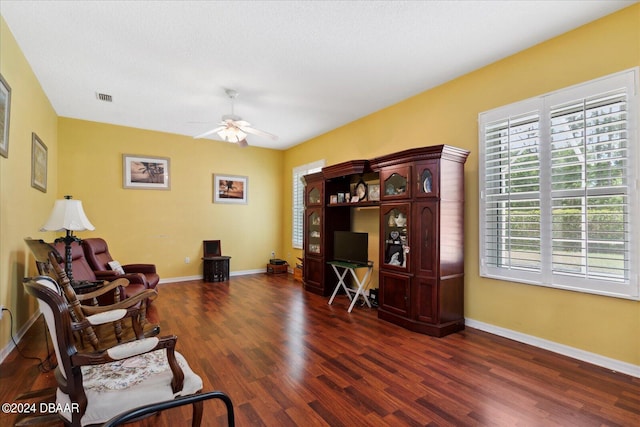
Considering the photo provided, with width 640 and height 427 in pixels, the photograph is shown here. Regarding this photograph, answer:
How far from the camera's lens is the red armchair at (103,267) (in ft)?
13.4

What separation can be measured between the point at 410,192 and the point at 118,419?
132 inches

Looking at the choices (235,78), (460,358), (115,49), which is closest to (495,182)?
(460,358)

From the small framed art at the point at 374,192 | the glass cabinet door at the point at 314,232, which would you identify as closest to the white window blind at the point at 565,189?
the small framed art at the point at 374,192

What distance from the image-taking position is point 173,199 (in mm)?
6281

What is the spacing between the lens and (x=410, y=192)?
12.1 ft

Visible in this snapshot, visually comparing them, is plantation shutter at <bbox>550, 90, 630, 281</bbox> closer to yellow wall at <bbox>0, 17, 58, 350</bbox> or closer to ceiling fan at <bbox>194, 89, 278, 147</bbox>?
ceiling fan at <bbox>194, 89, 278, 147</bbox>

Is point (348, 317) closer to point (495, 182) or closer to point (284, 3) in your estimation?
point (495, 182)

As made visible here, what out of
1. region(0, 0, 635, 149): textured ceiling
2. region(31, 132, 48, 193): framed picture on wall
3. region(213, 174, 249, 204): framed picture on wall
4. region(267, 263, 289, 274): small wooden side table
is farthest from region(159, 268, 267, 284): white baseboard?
region(0, 0, 635, 149): textured ceiling

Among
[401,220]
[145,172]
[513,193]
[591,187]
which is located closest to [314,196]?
[401,220]

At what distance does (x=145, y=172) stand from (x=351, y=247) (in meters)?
4.28

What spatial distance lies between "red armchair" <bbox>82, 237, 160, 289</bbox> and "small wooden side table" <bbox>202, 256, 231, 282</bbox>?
1.41 metres

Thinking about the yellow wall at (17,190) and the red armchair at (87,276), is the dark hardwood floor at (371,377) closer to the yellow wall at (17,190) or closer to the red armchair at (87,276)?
the red armchair at (87,276)

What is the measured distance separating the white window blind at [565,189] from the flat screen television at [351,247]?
1578 millimetres

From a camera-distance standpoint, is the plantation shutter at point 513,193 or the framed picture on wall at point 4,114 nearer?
the framed picture on wall at point 4,114
